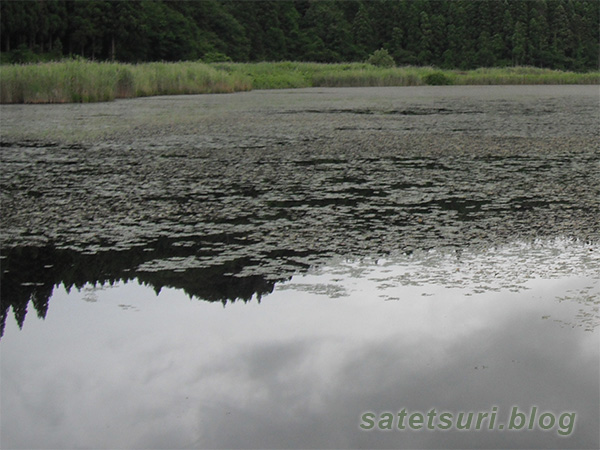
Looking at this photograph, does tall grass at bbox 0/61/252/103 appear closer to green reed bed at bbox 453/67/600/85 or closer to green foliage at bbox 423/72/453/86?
green foliage at bbox 423/72/453/86

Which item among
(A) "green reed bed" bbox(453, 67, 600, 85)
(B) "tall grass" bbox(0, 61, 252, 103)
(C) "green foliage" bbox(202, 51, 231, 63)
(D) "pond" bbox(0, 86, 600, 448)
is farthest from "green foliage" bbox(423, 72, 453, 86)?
(D) "pond" bbox(0, 86, 600, 448)

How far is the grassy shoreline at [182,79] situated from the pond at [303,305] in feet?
41.9

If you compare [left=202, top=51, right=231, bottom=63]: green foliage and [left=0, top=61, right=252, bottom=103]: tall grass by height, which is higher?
[left=202, top=51, right=231, bottom=63]: green foliage

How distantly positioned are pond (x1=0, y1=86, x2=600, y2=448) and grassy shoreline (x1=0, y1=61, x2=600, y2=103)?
12.8 metres

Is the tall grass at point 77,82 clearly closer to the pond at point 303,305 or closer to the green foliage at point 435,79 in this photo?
the pond at point 303,305

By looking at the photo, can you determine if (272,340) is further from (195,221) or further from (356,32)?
(356,32)

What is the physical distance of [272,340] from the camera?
3.43 m

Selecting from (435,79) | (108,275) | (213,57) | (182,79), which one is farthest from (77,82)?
(213,57)

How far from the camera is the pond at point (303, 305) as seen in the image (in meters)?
2.70

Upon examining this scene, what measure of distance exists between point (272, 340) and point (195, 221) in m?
2.49

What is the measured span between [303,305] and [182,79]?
977 inches

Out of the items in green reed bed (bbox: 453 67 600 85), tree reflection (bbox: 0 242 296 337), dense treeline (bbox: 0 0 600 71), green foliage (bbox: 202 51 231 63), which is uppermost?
dense treeline (bbox: 0 0 600 71)

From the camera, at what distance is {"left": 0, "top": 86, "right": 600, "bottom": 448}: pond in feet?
8.84

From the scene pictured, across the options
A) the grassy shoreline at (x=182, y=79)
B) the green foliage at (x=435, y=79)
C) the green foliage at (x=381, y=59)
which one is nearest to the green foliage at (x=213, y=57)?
the green foliage at (x=381, y=59)
